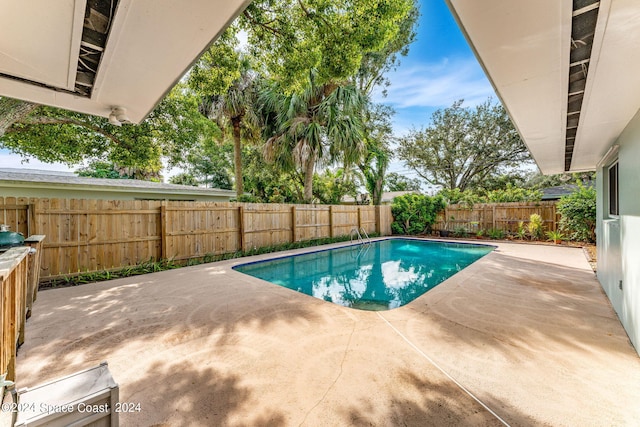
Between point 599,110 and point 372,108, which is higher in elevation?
point 372,108

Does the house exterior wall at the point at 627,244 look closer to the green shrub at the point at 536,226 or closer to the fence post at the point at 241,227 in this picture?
the green shrub at the point at 536,226

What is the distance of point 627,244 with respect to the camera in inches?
106

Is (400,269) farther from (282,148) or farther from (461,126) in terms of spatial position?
(461,126)

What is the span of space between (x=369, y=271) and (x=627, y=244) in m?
4.67

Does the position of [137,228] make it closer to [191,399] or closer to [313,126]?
[191,399]

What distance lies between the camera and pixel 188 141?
9.12 meters

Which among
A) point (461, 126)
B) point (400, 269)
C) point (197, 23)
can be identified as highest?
point (461, 126)

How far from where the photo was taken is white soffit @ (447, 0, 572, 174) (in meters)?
1.38

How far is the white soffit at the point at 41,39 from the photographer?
166 cm

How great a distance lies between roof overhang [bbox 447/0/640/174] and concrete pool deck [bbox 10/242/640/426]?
2.36 m

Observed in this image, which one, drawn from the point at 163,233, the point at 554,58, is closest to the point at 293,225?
the point at 163,233

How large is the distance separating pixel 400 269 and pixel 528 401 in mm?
5257

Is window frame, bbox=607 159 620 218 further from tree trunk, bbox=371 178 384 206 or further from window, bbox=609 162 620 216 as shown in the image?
tree trunk, bbox=371 178 384 206

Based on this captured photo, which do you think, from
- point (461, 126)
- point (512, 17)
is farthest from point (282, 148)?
point (461, 126)
